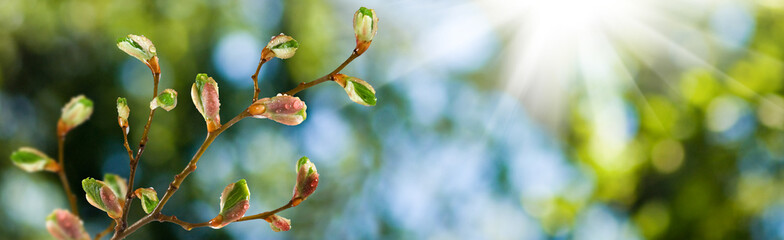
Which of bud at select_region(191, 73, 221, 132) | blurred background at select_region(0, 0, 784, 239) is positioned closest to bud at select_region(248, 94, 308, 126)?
bud at select_region(191, 73, 221, 132)

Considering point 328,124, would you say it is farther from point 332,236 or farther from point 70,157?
point 70,157

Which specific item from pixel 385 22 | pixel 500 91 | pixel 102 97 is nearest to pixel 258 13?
pixel 385 22

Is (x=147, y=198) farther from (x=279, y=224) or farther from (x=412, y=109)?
(x=412, y=109)

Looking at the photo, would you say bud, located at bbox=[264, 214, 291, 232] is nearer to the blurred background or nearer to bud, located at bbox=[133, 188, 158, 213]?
bud, located at bbox=[133, 188, 158, 213]

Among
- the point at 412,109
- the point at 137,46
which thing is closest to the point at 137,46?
the point at 137,46

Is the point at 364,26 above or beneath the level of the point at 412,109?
above

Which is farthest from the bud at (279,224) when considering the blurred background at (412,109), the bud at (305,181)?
the blurred background at (412,109)
